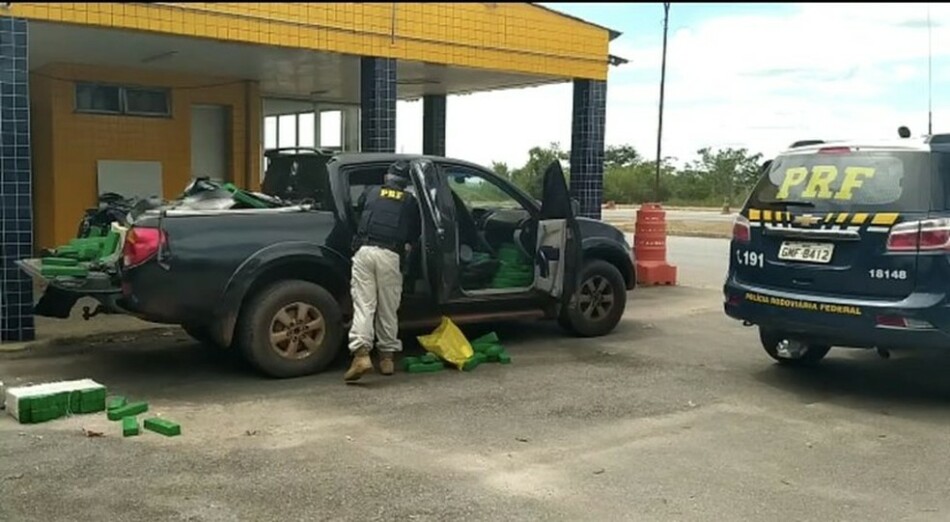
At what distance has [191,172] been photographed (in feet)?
48.9

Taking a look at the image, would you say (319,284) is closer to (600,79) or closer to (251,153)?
(600,79)

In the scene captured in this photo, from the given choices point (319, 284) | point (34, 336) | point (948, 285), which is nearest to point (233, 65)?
point (34, 336)

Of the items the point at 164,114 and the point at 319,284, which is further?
the point at 164,114

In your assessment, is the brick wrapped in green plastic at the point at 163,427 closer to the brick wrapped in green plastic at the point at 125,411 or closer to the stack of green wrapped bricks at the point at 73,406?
the stack of green wrapped bricks at the point at 73,406

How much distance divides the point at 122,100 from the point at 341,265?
8.58m

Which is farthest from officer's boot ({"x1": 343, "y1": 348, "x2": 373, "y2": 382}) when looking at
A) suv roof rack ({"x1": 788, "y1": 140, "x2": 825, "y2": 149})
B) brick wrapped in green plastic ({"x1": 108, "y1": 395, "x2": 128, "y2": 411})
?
suv roof rack ({"x1": 788, "y1": 140, "x2": 825, "y2": 149})

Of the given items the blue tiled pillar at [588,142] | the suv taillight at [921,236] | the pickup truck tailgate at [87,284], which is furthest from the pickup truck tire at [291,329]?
the blue tiled pillar at [588,142]

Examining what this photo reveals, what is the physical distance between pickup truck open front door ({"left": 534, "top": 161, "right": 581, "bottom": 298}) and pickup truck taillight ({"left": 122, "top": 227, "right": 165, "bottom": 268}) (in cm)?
318

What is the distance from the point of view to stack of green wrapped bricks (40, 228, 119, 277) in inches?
267

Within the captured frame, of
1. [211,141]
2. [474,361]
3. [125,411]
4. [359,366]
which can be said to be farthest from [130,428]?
[211,141]

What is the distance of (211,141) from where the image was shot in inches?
609

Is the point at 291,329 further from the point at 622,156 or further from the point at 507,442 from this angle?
the point at 622,156

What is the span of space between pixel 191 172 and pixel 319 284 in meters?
8.58

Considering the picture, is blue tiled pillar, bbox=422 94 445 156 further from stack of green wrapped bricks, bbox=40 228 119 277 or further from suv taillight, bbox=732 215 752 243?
suv taillight, bbox=732 215 752 243
